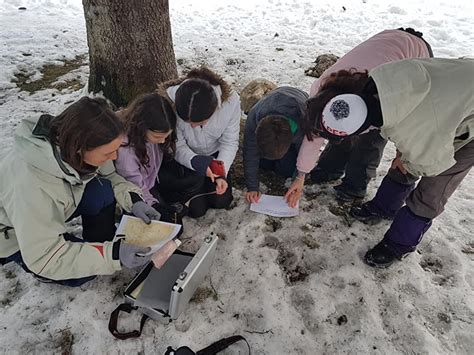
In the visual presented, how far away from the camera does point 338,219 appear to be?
112 inches

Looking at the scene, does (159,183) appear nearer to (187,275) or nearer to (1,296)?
(187,275)

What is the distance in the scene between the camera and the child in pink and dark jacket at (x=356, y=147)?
230 cm

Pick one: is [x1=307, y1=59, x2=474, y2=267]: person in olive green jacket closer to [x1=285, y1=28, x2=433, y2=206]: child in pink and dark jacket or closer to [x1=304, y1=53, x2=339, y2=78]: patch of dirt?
[x1=285, y1=28, x2=433, y2=206]: child in pink and dark jacket

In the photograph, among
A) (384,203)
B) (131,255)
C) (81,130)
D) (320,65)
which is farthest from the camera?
(320,65)

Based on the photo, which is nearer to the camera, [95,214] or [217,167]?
[95,214]

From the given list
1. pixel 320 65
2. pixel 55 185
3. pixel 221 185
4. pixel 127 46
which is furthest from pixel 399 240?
pixel 320 65

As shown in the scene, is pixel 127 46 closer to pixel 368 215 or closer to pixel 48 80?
pixel 48 80

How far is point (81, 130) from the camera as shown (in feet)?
5.55

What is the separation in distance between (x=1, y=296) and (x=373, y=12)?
22.6 ft

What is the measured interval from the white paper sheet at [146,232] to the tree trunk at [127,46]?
5.44 ft

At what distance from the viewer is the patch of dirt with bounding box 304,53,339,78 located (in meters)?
4.54

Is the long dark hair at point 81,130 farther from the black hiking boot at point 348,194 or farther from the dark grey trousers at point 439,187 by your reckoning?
the black hiking boot at point 348,194

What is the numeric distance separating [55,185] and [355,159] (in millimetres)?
2155

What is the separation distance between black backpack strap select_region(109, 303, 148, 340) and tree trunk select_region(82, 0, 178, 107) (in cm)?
193
